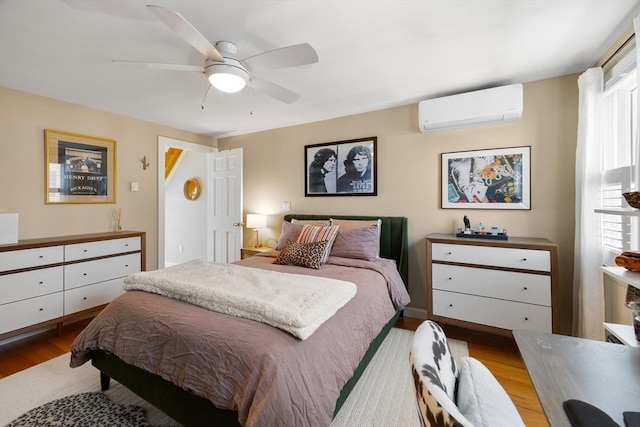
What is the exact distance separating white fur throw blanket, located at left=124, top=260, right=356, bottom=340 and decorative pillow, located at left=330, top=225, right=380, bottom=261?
83 centimetres

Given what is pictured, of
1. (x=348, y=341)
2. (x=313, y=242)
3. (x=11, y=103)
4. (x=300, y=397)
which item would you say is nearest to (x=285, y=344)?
(x=300, y=397)

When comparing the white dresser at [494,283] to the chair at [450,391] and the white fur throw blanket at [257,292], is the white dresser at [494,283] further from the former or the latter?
the chair at [450,391]

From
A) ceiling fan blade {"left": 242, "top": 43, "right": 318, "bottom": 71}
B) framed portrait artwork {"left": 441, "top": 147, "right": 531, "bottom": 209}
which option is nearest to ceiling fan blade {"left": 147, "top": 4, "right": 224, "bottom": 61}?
ceiling fan blade {"left": 242, "top": 43, "right": 318, "bottom": 71}

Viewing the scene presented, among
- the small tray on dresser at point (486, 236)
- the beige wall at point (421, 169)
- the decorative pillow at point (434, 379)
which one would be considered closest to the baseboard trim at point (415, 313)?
the beige wall at point (421, 169)

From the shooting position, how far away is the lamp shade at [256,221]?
386 cm

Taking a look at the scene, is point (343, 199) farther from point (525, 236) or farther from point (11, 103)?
point (11, 103)

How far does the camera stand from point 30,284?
7.95 ft

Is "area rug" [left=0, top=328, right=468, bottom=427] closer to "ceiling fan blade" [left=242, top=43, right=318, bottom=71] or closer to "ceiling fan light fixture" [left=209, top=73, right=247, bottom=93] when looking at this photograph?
"ceiling fan blade" [left=242, top=43, right=318, bottom=71]

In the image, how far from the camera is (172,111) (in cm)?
326

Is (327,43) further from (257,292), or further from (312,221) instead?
(312,221)

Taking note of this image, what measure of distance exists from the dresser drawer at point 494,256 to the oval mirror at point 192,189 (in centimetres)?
429

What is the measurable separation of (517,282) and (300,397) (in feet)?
6.66

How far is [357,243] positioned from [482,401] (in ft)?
6.70

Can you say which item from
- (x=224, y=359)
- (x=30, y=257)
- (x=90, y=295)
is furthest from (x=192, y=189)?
(x=224, y=359)
